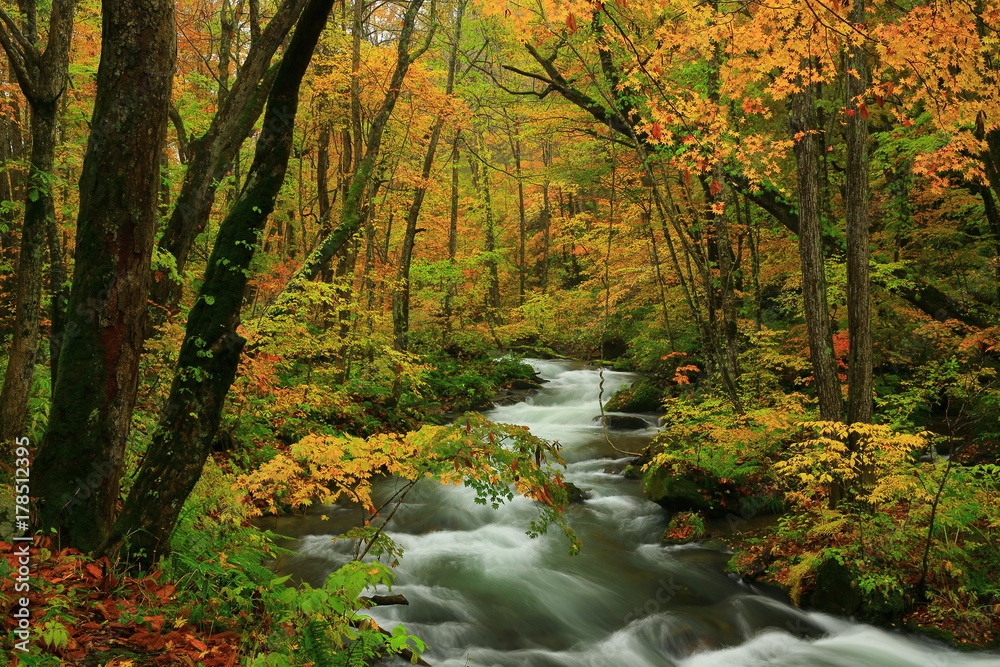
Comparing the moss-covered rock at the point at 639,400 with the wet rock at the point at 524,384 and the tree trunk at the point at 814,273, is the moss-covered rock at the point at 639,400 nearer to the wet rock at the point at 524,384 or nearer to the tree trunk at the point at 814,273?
the wet rock at the point at 524,384

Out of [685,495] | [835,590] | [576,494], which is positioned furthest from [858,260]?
[576,494]

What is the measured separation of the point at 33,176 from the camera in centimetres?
490

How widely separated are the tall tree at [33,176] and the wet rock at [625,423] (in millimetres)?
11062

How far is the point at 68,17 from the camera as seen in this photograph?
211 inches

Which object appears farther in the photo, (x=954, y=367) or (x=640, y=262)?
(x=640, y=262)

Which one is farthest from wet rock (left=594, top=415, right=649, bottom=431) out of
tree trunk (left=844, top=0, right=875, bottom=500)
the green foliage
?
the green foliage

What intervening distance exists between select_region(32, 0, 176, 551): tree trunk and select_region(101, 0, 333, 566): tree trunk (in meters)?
0.27

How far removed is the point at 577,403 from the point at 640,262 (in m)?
5.07

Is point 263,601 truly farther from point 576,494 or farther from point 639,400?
point 639,400

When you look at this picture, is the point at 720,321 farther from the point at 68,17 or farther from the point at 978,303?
the point at 68,17

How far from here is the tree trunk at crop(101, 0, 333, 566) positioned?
3764mm

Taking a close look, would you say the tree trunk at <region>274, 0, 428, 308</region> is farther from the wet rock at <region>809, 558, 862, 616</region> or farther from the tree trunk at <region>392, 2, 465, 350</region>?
the wet rock at <region>809, 558, 862, 616</region>

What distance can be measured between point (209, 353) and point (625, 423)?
11336 mm

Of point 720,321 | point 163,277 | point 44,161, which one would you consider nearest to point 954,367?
point 720,321
